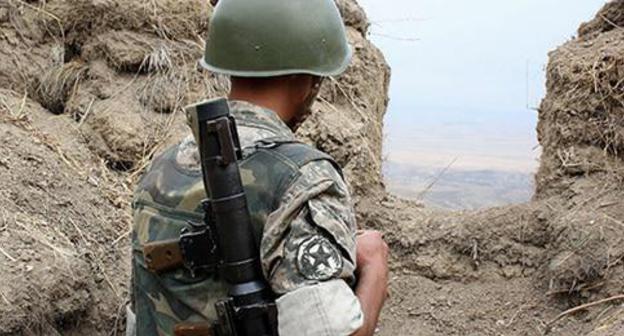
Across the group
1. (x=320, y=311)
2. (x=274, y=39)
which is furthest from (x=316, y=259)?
(x=274, y=39)

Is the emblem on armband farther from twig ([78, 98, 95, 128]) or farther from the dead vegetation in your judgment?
twig ([78, 98, 95, 128])

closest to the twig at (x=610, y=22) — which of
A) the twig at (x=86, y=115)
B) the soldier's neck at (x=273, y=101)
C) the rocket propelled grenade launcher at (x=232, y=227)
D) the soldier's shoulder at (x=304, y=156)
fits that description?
the twig at (x=86, y=115)

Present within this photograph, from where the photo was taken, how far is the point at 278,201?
193 centimetres

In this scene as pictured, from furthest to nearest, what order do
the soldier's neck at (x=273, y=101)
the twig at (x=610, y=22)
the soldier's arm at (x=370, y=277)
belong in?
the twig at (x=610, y=22) → the soldier's neck at (x=273, y=101) → the soldier's arm at (x=370, y=277)

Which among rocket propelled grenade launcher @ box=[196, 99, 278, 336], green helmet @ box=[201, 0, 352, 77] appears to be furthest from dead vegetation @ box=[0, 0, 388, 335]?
rocket propelled grenade launcher @ box=[196, 99, 278, 336]

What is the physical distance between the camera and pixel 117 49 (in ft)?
17.2

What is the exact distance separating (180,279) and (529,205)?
3333 mm

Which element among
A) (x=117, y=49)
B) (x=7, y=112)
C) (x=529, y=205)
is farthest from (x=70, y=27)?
(x=529, y=205)

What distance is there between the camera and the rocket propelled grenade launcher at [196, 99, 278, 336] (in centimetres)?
191

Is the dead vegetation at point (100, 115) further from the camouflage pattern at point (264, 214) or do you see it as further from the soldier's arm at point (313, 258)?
the soldier's arm at point (313, 258)

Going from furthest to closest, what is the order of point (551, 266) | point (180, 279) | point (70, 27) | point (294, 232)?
point (70, 27) → point (551, 266) → point (180, 279) → point (294, 232)

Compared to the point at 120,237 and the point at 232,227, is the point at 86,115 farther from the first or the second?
the point at 232,227

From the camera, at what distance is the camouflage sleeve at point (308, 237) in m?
1.87

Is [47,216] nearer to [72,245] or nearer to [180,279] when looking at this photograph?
[72,245]
